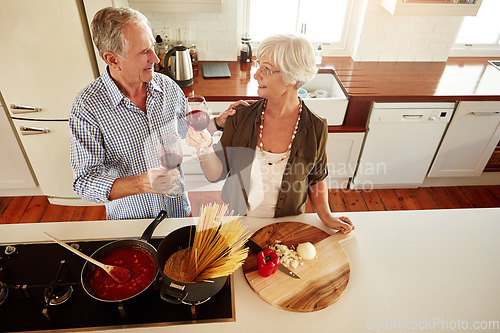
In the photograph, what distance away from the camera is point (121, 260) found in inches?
46.9

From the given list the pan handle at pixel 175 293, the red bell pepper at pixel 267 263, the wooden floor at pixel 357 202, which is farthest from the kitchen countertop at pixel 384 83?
the pan handle at pixel 175 293

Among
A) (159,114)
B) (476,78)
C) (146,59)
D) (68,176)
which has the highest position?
(146,59)

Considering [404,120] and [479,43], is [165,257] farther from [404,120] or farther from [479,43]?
[479,43]

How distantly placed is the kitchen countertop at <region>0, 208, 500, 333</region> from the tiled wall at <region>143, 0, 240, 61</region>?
2101 millimetres

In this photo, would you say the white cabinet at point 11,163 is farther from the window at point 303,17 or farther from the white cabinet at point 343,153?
the white cabinet at point 343,153

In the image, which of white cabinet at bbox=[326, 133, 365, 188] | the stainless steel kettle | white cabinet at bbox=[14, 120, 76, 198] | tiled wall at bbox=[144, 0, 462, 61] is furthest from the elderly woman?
tiled wall at bbox=[144, 0, 462, 61]

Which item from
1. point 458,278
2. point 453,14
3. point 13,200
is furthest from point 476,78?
point 13,200

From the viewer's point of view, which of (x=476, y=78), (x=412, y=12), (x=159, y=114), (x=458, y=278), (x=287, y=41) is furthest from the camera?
(x=476, y=78)

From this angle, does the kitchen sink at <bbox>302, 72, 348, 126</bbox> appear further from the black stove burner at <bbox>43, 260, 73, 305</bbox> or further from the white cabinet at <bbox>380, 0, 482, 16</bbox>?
the black stove burner at <bbox>43, 260, 73, 305</bbox>

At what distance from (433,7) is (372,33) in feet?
1.75

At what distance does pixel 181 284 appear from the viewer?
996mm

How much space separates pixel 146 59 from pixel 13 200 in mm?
2485

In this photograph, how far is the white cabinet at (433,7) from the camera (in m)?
2.75

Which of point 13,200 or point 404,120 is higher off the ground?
point 404,120
